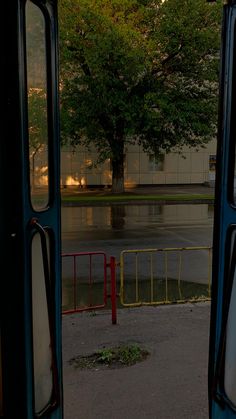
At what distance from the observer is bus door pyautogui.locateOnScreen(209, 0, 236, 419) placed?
251cm

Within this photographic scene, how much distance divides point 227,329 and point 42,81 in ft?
5.70

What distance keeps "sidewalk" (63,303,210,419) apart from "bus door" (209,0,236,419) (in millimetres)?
1607

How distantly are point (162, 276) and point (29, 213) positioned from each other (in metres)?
7.41

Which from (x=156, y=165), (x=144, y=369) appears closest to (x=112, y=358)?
(x=144, y=369)

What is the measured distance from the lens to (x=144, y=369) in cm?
511

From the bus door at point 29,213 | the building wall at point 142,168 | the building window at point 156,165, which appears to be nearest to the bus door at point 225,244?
the bus door at point 29,213

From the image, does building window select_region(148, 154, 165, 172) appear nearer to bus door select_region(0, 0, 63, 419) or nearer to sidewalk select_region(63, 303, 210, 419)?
sidewalk select_region(63, 303, 210, 419)

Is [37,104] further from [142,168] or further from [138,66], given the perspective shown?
[142,168]

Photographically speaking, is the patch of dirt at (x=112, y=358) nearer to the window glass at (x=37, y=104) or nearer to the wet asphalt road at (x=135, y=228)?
the window glass at (x=37, y=104)

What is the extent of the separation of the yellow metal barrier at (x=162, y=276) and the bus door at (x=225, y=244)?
4.82 metres

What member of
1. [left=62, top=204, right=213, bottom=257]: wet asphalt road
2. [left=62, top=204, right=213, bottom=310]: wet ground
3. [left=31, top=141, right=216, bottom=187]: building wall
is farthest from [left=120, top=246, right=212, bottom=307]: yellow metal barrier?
[left=31, top=141, right=216, bottom=187]: building wall

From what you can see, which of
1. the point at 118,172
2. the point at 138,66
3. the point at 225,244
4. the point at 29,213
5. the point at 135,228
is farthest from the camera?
the point at 118,172

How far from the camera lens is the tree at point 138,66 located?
74.3 feet

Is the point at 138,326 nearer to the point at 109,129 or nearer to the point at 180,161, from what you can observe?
the point at 109,129
